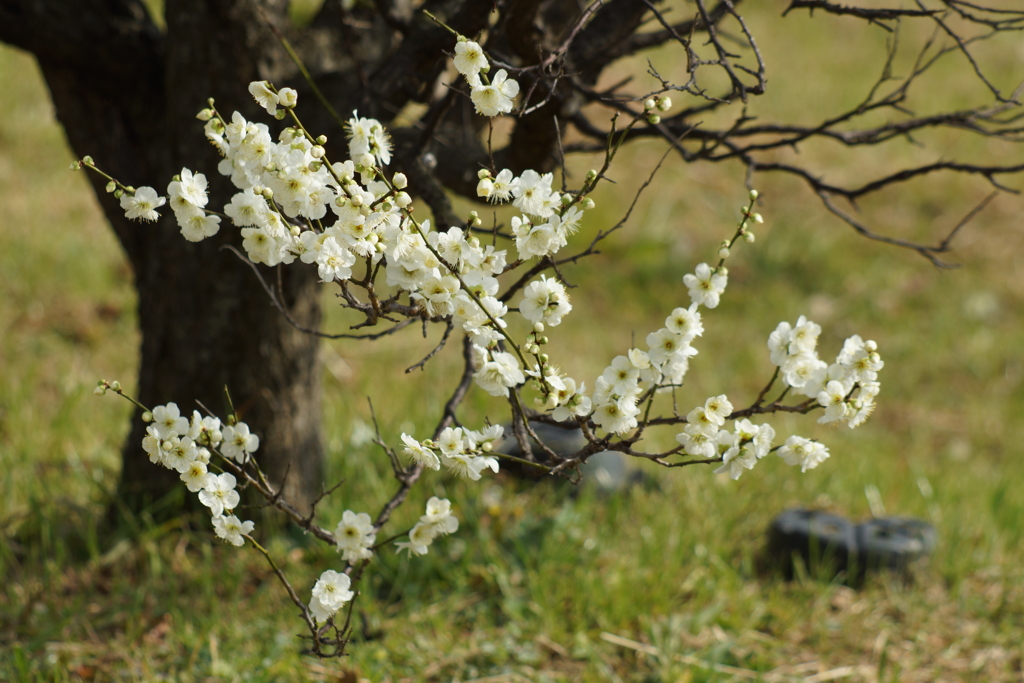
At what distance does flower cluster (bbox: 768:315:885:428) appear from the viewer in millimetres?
1464

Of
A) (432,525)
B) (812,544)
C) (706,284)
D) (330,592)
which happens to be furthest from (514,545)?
(706,284)

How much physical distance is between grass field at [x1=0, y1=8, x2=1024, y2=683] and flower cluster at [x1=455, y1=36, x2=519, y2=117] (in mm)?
1290

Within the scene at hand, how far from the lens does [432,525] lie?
1.74 m

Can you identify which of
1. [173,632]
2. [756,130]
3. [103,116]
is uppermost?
[756,130]

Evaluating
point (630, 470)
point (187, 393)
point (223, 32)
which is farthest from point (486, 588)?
point (223, 32)

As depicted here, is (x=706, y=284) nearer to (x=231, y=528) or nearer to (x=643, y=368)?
(x=643, y=368)

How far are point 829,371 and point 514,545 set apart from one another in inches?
66.2

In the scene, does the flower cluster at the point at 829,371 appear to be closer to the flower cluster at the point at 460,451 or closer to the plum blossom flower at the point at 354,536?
the flower cluster at the point at 460,451

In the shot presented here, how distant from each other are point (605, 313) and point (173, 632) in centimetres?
397

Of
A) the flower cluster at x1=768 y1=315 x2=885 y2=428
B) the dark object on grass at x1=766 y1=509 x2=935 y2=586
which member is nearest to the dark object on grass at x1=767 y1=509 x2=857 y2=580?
the dark object on grass at x1=766 y1=509 x2=935 y2=586

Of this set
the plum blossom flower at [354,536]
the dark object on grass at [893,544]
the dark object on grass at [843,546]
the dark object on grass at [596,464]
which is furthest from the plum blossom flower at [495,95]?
the dark object on grass at [893,544]

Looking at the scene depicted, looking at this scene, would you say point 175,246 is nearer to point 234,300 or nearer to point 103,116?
point 234,300

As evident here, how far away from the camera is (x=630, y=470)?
3537mm

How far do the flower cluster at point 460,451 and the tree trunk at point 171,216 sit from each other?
3.90ft
